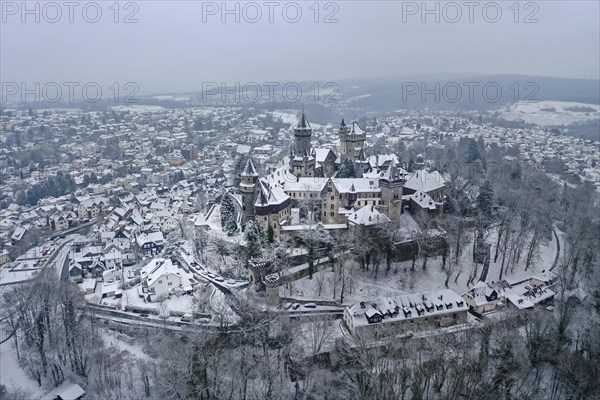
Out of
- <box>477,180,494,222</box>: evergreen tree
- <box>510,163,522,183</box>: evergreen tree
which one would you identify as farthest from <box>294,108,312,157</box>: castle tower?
<box>510,163,522,183</box>: evergreen tree

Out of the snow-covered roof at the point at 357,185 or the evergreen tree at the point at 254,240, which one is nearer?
the evergreen tree at the point at 254,240

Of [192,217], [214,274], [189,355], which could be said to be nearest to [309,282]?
[214,274]

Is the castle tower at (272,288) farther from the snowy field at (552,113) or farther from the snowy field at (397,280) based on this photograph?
the snowy field at (552,113)

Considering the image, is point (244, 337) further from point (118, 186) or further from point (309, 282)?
point (118, 186)

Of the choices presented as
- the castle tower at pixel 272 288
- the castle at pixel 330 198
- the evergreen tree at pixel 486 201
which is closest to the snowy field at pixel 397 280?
the castle tower at pixel 272 288

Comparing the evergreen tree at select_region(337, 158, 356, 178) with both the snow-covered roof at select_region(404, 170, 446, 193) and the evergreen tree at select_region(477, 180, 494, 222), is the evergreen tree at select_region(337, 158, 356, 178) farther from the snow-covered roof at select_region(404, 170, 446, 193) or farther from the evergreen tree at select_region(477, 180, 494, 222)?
the evergreen tree at select_region(477, 180, 494, 222)

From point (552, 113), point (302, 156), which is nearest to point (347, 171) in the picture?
point (302, 156)
